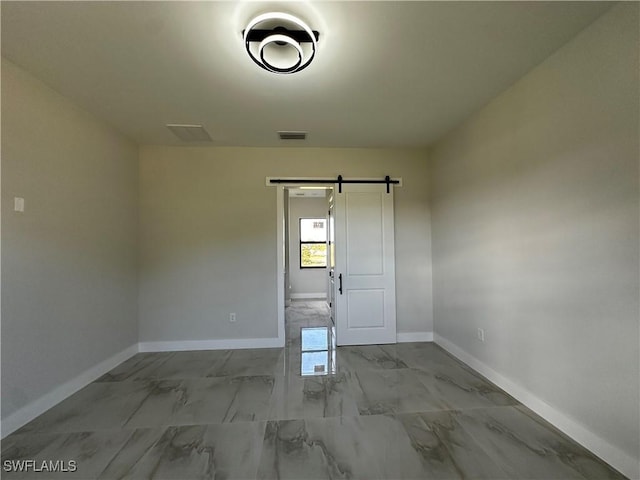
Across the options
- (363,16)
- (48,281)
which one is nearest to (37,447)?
(48,281)

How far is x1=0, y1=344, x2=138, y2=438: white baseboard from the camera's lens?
2.04m

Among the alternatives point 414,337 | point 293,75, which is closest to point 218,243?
point 293,75

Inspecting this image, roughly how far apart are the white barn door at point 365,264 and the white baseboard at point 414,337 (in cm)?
11

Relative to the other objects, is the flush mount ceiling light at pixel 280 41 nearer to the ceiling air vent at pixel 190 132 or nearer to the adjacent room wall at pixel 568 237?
the ceiling air vent at pixel 190 132

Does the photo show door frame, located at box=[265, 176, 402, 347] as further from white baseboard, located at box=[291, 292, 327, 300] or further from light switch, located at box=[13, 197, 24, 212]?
white baseboard, located at box=[291, 292, 327, 300]

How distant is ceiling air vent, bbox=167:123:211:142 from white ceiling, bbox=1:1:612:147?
0.14m

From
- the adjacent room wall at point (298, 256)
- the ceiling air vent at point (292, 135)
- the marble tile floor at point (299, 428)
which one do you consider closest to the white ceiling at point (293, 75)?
the ceiling air vent at point (292, 135)

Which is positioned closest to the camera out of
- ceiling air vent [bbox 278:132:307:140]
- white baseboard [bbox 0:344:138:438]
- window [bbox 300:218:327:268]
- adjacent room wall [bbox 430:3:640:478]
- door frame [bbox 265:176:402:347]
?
adjacent room wall [bbox 430:3:640:478]

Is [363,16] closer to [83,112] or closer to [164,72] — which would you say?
[164,72]

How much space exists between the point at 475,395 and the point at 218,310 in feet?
10.2

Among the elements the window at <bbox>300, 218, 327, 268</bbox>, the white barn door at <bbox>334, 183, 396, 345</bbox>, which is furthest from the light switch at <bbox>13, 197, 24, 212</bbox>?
the window at <bbox>300, 218, 327, 268</bbox>

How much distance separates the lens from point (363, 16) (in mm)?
1702

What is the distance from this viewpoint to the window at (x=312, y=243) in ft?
26.0

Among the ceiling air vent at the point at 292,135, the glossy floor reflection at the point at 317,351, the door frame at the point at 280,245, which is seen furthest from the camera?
the door frame at the point at 280,245
